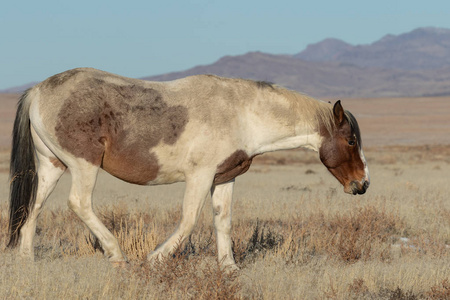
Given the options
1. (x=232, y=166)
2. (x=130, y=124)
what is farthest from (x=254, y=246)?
(x=130, y=124)

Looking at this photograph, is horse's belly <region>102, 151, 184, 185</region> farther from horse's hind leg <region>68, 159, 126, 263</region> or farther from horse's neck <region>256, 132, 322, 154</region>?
horse's neck <region>256, 132, 322, 154</region>

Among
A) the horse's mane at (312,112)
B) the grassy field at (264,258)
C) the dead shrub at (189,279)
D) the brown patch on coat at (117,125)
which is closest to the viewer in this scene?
the dead shrub at (189,279)

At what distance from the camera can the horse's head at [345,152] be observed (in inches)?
276

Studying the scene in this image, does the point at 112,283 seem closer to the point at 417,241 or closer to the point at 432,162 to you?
the point at 417,241

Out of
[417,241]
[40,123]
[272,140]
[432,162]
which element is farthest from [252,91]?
[432,162]

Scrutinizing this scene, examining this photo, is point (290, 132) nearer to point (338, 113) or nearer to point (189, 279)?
point (338, 113)

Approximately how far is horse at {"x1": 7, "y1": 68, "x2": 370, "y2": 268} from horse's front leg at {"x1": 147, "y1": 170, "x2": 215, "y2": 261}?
0.01m

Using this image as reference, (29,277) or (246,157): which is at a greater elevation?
(246,157)

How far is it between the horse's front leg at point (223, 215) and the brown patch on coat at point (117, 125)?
965mm

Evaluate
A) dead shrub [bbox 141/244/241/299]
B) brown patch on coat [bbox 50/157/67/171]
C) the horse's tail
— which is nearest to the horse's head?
dead shrub [bbox 141/244/241/299]

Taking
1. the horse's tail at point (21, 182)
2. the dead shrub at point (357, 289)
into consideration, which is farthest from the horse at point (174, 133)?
the dead shrub at point (357, 289)

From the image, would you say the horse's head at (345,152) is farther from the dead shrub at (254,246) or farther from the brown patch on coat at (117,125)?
the brown patch on coat at (117,125)

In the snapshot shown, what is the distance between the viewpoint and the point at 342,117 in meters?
7.01

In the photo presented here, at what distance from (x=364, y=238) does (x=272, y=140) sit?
7.08 ft
